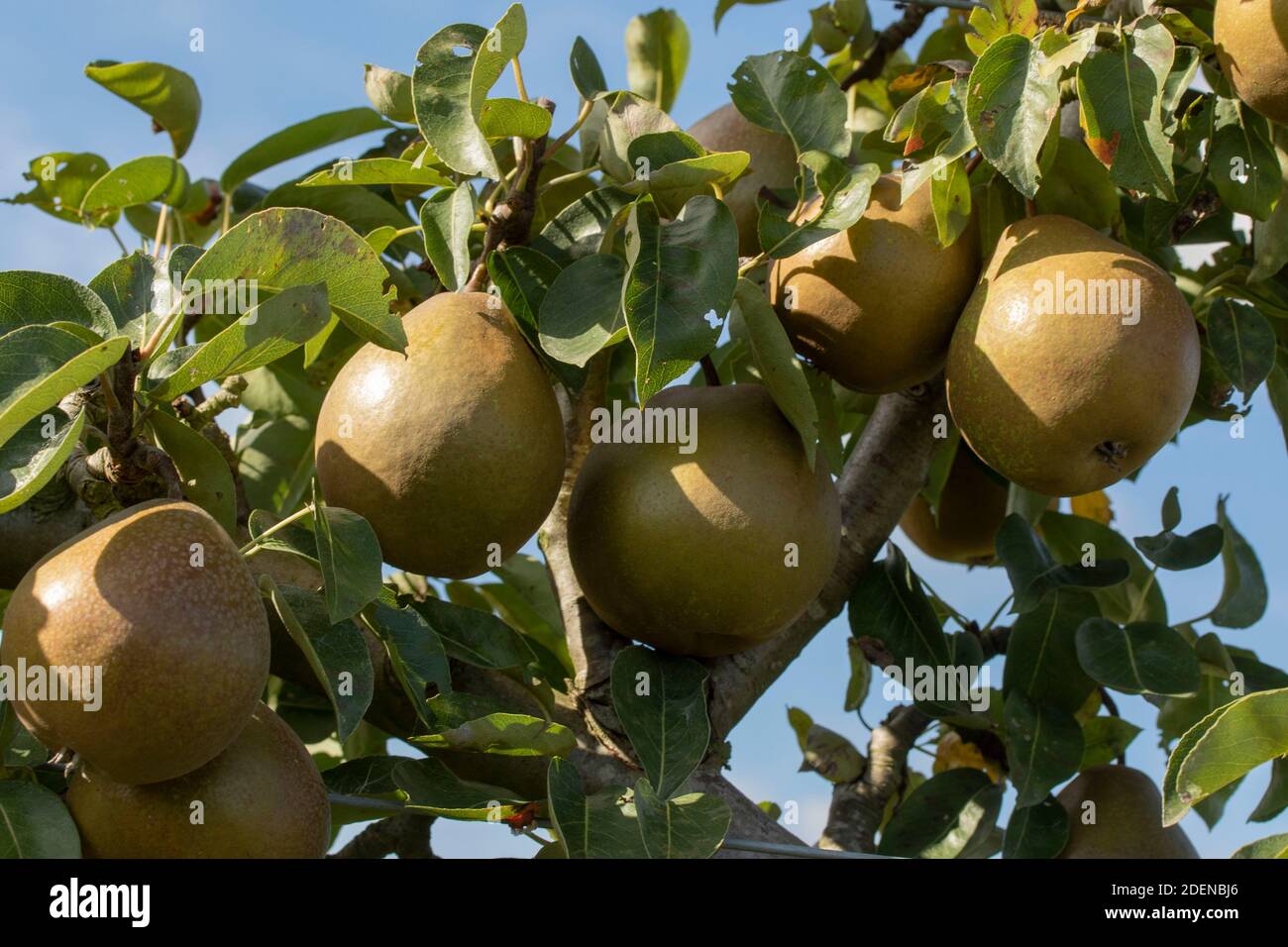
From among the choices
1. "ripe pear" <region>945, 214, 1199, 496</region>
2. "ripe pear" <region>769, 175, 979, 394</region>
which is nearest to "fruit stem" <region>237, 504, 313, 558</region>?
"ripe pear" <region>769, 175, 979, 394</region>

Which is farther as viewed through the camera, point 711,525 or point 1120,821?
point 1120,821

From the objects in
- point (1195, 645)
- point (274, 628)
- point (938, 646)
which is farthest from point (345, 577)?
point (1195, 645)

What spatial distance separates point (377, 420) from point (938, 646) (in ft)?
2.73

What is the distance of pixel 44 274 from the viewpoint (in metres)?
1.33

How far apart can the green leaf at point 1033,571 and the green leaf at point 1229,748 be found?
61cm

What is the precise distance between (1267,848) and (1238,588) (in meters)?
0.88

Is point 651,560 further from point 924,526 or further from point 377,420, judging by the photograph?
point 924,526

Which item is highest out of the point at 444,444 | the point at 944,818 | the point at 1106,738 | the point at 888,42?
the point at 888,42

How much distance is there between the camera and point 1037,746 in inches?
70.5

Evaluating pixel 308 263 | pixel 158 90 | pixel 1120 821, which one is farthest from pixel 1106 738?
pixel 158 90

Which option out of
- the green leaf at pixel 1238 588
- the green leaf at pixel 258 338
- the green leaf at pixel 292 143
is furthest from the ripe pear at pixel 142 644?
the green leaf at pixel 1238 588

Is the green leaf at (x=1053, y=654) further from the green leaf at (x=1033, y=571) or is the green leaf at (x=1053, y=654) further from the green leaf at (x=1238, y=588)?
the green leaf at (x=1238, y=588)

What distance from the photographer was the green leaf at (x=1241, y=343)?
1.71m

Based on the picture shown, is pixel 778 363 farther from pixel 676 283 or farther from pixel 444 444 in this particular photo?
pixel 444 444
